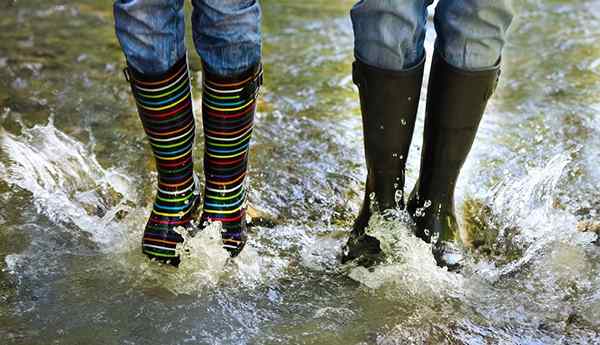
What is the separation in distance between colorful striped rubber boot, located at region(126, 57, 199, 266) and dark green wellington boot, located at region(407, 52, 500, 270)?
54 cm

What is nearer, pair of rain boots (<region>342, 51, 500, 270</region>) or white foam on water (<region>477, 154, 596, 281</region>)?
pair of rain boots (<region>342, 51, 500, 270</region>)

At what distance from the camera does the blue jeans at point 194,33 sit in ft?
5.09

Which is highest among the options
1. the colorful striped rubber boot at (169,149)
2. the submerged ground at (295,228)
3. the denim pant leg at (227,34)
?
the denim pant leg at (227,34)

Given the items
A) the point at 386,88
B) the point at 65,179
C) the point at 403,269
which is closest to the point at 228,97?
the point at 386,88

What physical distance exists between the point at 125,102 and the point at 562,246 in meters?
1.60

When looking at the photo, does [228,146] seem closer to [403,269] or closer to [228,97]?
[228,97]

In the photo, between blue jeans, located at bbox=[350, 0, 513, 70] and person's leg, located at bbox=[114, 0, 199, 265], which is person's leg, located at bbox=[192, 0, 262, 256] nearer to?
person's leg, located at bbox=[114, 0, 199, 265]

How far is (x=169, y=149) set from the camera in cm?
171

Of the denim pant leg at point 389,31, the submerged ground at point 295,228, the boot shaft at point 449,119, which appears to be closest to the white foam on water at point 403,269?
the submerged ground at point 295,228

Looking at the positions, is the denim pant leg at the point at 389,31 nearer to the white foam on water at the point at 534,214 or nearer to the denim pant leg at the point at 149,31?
the denim pant leg at the point at 149,31

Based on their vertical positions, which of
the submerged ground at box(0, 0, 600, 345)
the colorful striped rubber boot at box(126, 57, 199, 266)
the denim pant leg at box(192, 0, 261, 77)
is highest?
the denim pant leg at box(192, 0, 261, 77)

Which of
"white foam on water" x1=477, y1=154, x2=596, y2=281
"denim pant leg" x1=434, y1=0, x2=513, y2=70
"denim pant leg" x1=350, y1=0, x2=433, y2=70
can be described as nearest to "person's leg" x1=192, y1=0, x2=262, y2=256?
"denim pant leg" x1=350, y1=0, x2=433, y2=70

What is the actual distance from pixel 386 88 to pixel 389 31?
13cm

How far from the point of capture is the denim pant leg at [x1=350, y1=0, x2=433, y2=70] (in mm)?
1572
